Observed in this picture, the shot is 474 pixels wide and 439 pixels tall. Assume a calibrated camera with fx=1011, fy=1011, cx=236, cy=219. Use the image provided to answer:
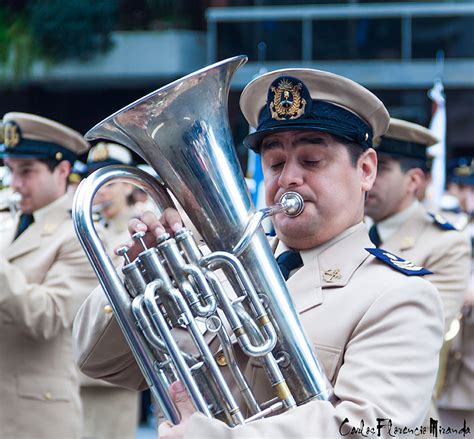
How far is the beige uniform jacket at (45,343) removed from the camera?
4668 mm

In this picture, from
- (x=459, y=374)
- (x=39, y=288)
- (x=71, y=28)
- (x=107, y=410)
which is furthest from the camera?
(x=71, y=28)

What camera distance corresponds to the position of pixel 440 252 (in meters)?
5.09

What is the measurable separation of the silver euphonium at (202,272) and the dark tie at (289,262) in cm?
22

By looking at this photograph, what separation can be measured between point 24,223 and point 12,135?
17.6 inches

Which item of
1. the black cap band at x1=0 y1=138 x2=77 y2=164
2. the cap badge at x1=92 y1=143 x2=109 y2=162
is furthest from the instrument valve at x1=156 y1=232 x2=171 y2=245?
the cap badge at x1=92 y1=143 x2=109 y2=162

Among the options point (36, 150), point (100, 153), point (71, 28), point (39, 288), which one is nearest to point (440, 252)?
point (39, 288)

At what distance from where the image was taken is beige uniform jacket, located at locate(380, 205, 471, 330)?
16.4ft

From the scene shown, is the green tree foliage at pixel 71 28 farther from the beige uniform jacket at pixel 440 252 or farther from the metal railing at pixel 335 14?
the beige uniform jacket at pixel 440 252

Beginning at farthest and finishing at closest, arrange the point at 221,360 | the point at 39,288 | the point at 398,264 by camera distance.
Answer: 1. the point at 39,288
2. the point at 398,264
3. the point at 221,360

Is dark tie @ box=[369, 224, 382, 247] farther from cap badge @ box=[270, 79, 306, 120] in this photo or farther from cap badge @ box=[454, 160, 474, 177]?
cap badge @ box=[454, 160, 474, 177]

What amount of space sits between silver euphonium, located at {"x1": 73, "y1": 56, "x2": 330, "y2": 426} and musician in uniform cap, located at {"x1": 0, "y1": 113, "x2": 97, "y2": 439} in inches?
79.7

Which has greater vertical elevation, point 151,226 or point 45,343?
point 151,226

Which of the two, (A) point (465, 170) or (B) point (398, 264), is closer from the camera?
(B) point (398, 264)

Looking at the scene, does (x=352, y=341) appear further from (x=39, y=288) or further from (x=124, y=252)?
(x=39, y=288)
